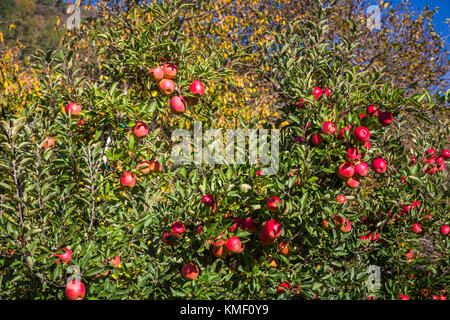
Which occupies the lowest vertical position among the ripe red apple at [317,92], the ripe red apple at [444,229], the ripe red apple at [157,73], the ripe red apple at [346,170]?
the ripe red apple at [444,229]

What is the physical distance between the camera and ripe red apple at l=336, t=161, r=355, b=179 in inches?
84.4

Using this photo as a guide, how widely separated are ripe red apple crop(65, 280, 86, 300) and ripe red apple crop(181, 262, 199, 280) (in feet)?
1.86

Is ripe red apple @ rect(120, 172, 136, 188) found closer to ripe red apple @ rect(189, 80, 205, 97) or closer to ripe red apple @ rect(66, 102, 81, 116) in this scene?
ripe red apple @ rect(66, 102, 81, 116)

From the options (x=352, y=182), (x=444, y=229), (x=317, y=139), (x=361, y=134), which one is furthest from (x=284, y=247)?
(x=444, y=229)

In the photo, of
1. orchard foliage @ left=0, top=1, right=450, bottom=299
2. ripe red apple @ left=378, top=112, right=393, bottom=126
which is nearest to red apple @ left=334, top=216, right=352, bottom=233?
orchard foliage @ left=0, top=1, right=450, bottom=299

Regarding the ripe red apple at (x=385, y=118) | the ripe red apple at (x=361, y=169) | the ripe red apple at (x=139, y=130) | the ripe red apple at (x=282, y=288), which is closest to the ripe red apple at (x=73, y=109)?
the ripe red apple at (x=139, y=130)

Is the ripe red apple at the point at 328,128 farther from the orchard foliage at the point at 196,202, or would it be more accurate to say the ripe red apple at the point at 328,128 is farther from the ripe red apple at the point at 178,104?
the ripe red apple at the point at 178,104

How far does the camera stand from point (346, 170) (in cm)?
215

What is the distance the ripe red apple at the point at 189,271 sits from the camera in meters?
2.06

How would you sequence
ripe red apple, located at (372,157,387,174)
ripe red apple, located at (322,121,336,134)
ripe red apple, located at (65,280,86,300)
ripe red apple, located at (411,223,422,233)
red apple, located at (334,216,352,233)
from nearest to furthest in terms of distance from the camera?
ripe red apple, located at (65,280,86,300), ripe red apple, located at (322,121,336,134), red apple, located at (334,216,352,233), ripe red apple, located at (372,157,387,174), ripe red apple, located at (411,223,422,233)

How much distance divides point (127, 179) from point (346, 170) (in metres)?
1.39

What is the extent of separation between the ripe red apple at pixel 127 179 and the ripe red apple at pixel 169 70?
0.72 m
